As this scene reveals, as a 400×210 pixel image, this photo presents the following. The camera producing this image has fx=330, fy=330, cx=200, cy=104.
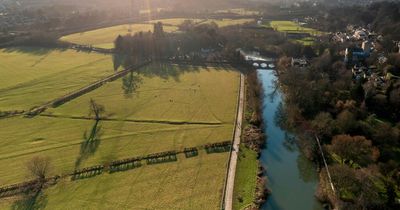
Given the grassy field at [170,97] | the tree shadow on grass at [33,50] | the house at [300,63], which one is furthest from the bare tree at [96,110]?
the tree shadow on grass at [33,50]

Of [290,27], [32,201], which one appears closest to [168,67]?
[32,201]

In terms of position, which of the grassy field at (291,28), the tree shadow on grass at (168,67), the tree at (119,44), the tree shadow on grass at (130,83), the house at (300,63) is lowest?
the tree shadow on grass at (130,83)

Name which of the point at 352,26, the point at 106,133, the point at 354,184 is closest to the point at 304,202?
the point at 354,184

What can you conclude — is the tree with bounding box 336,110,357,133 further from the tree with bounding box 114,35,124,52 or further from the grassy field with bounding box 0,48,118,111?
the tree with bounding box 114,35,124,52

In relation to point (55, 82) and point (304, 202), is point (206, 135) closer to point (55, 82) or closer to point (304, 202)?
point (304, 202)

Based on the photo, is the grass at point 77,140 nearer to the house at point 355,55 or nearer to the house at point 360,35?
the house at point 355,55
